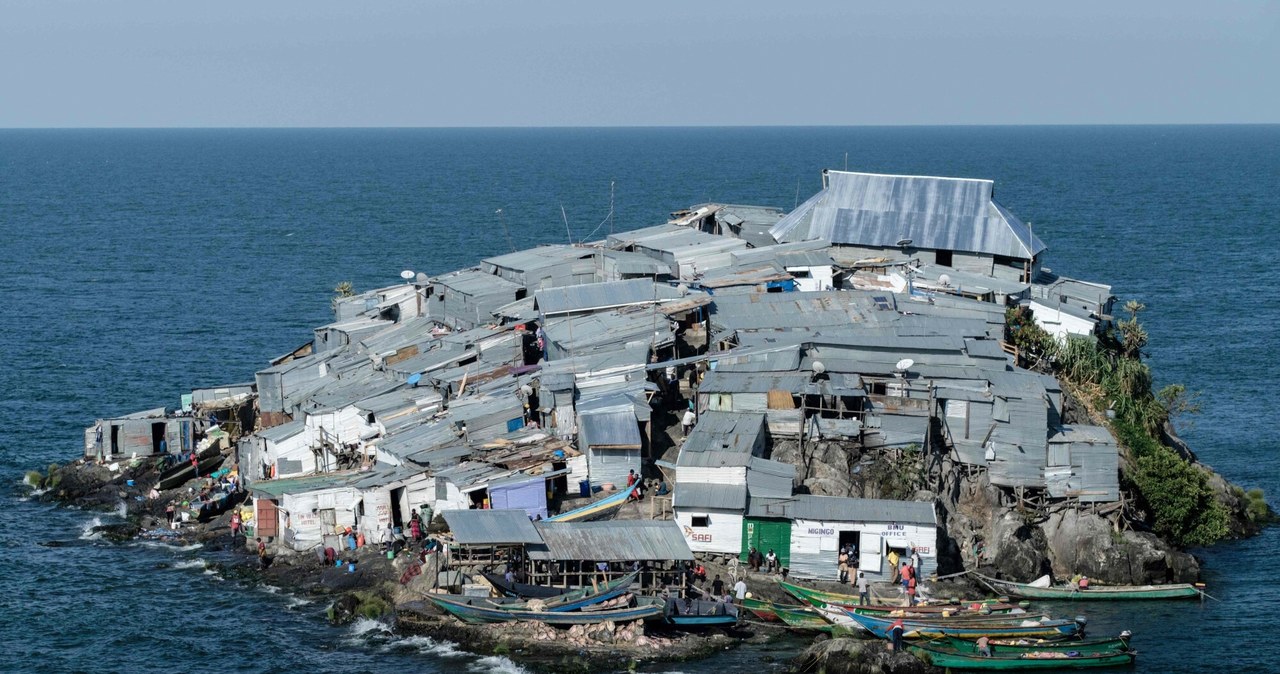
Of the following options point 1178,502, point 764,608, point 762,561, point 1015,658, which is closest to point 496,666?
point 764,608

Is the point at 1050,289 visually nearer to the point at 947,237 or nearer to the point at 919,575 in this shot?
the point at 947,237

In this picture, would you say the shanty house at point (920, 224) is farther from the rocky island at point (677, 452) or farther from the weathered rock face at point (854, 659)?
the weathered rock face at point (854, 659)

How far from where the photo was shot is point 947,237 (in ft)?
266

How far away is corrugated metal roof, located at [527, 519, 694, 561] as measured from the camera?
49.7 m

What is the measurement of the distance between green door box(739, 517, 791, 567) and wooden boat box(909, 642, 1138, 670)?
673 centimetres

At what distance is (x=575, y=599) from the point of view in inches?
1900

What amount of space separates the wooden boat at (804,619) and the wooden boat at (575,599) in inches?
214

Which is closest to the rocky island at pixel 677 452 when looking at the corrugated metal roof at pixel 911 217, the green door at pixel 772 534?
the green door at pixel 772 534

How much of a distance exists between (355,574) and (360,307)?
30.4m

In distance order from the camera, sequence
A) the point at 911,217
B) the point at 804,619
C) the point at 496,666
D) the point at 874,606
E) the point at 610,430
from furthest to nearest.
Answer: the point at 911,217
the point at 610,430
the point at 804,619
the point at 874,606
the point at 496,666

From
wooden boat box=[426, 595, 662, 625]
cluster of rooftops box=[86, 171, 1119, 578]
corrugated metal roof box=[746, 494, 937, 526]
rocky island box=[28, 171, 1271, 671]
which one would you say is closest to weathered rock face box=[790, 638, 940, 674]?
rocky island box=[28, 171, 1271, 671]

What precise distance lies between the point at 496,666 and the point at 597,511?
30.0 feet

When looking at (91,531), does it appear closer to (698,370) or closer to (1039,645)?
(698,370)

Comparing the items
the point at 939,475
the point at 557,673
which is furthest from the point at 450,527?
the point at 939,475
